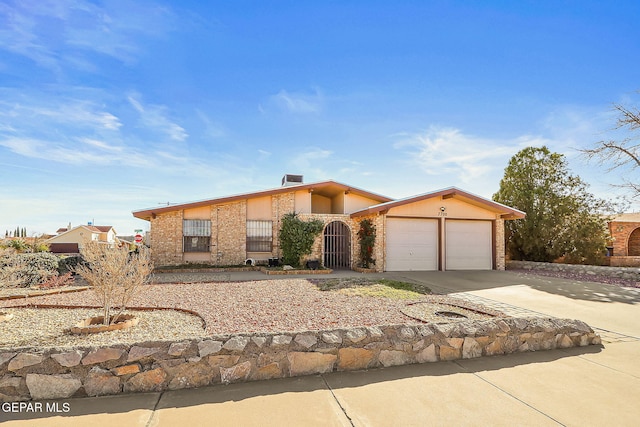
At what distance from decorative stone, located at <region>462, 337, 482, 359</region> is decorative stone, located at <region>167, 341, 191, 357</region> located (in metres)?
3.53

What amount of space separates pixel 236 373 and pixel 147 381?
2.94 feet

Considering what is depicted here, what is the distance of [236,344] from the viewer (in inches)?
143

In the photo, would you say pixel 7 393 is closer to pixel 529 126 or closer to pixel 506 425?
pixel 506 425

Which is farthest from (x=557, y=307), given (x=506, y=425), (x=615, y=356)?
(x=506, y=425)

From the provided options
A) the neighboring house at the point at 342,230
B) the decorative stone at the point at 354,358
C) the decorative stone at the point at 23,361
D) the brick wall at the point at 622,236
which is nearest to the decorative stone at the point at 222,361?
the decorative stone at the point at 354,358

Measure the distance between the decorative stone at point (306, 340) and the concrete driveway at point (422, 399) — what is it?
36 centimetres

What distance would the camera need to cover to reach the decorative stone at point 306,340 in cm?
383

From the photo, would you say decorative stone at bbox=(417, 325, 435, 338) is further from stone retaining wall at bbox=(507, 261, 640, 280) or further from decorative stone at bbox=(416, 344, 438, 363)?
stone retaining wall at bbox=(507, 261, 640, 280)

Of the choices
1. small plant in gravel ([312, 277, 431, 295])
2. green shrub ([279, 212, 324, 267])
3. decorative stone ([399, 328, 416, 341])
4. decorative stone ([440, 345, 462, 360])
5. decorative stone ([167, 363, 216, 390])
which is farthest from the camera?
green shrub ([279, 212, 324, 267])

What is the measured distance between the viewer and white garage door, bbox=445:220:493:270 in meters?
15.2

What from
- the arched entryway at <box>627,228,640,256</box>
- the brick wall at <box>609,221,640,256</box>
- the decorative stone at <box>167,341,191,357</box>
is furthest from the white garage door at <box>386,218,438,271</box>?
the arched entryway at <box>627,228,640,256</box>

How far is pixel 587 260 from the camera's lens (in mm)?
15883

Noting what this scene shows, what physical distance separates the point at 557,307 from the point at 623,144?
11361mm

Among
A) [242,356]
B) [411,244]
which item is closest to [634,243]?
[411,244]
